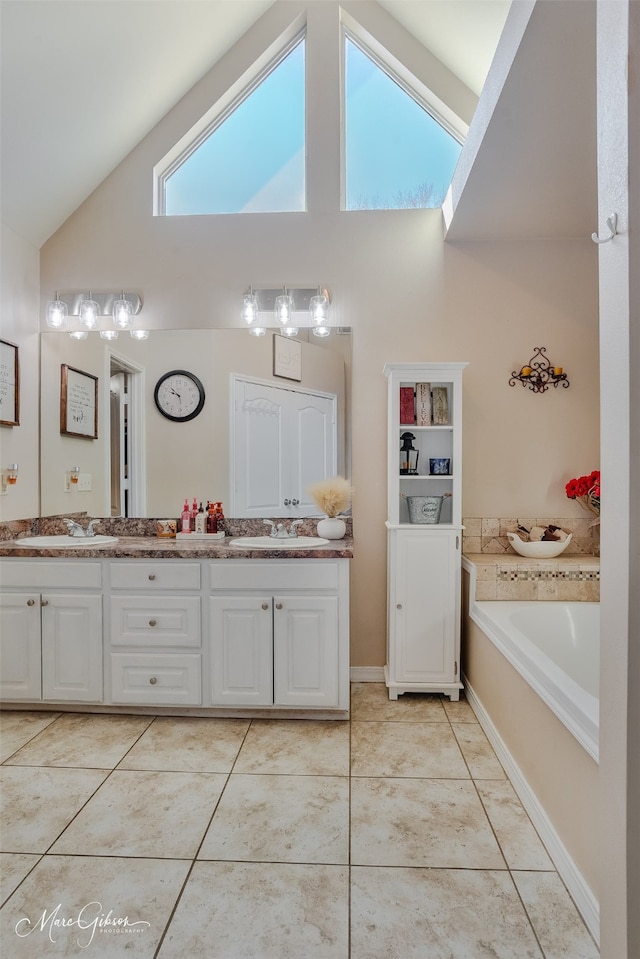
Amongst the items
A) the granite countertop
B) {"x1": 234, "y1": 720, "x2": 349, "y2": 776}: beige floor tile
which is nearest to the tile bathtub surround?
the granite countertop

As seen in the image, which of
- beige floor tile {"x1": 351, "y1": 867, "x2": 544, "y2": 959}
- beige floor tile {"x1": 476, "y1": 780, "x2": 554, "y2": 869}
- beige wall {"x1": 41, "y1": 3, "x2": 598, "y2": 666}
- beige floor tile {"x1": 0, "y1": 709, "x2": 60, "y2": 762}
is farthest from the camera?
beige wall {"x1": 41, "y1": 3, "x2": 598, "y2": 666}

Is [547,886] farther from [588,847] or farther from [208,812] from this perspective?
[208,812]

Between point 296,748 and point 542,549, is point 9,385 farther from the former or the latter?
point 542,549

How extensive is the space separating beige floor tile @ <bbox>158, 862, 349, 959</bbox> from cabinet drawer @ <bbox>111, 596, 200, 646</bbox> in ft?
3.55

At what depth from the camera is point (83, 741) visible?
2426 millimetres

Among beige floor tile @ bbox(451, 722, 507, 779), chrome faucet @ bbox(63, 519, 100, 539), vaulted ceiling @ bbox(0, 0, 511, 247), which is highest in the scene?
vaulted ceiling @ bbox(0, 0, 511, 247)

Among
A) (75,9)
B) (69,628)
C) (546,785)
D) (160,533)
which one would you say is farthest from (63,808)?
(75,9)

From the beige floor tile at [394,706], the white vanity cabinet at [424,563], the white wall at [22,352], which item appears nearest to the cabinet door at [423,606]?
the white vanity cabinet at [424,563]

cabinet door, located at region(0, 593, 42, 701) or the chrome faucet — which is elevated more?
the chrome faucet

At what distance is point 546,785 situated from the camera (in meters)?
1.79

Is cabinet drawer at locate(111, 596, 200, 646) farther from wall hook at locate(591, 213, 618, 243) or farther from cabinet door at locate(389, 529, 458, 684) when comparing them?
wall hook at locate(591, 213, 618, 243)

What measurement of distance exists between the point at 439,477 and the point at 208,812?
186 centimetres

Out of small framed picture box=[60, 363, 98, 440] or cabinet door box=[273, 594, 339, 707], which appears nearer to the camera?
cabinet door box=[273, 594, 339, 707]

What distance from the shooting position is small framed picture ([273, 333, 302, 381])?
3096 mm
